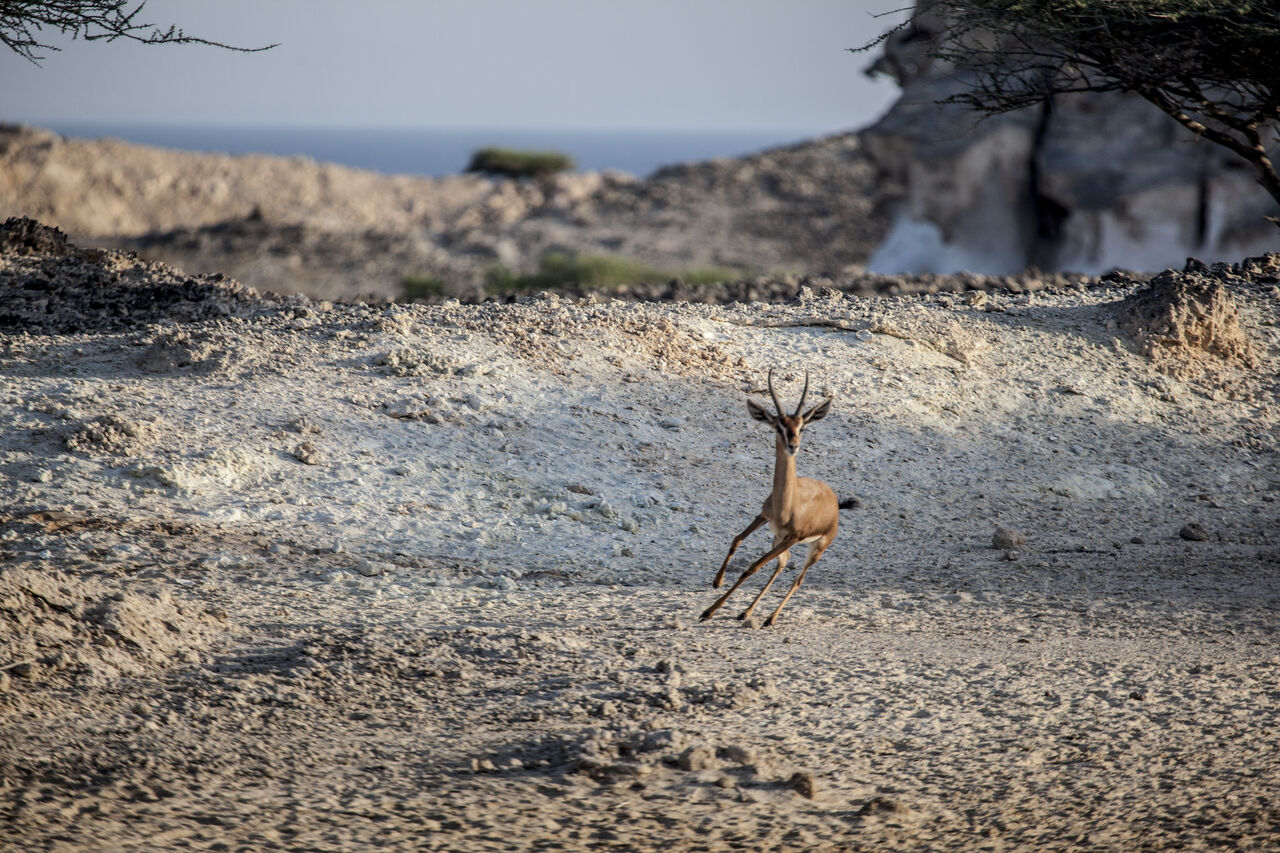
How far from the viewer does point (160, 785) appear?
3648 mm

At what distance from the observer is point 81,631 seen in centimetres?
444

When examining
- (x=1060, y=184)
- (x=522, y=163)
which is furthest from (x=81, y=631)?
(x=522, y=163)

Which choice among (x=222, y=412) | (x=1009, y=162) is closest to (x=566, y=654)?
(x=222, y=412)

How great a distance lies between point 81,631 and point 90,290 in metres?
6.65

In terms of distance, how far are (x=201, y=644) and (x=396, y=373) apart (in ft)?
10.8

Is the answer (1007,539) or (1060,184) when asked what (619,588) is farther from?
(1060,184)

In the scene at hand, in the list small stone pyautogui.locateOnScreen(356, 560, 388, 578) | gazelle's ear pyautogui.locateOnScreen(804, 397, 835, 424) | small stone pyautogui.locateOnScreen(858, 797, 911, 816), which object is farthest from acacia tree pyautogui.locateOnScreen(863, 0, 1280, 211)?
small stone pyautogui.locateOnScreen(858, 797, 911, 816)

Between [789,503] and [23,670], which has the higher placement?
[789,503]

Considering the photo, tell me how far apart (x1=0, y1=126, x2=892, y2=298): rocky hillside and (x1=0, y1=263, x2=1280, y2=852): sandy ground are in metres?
13.0

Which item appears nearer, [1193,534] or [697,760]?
[697,760]

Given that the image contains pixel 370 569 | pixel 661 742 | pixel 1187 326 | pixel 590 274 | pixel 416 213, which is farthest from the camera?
pixel 416 213

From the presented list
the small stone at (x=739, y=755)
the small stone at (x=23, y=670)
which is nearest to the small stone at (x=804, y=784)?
the small stone at (x=739, y=755)

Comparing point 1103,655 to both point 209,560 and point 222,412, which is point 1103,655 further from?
point 222,412

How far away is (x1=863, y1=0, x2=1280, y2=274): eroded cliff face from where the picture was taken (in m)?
20.5
